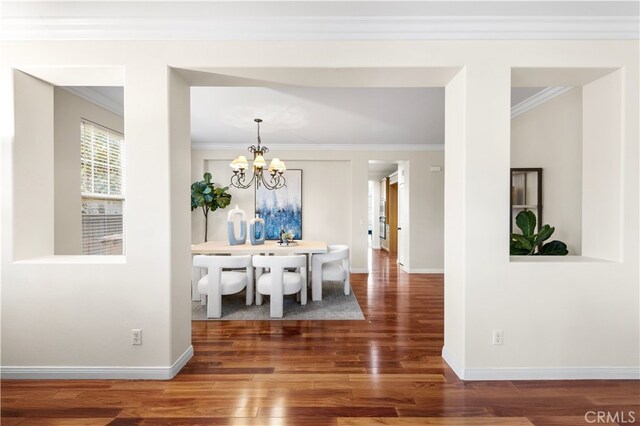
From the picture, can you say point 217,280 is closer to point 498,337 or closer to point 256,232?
point 256,232

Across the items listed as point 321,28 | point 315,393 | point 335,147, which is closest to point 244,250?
point 315,393

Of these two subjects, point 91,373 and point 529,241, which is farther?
point 529,241

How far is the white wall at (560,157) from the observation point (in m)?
3.17

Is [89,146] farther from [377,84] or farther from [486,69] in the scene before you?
[486,69]

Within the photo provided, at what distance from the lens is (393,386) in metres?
2.14

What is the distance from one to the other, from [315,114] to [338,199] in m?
2.37

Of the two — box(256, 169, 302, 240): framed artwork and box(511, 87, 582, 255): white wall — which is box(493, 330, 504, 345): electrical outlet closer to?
box(511, 87, 582, 255): white wall

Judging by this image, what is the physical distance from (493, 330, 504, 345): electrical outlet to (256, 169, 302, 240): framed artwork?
431 centimetres

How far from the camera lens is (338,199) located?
244 inches

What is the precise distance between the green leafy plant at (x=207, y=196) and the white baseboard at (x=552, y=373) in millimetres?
4612

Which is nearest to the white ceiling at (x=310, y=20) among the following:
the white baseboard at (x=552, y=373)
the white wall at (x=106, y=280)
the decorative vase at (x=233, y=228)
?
the white wall at (x=106, y=280)

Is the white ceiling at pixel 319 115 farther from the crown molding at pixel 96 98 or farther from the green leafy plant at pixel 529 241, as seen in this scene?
the green leafy plant at pixel 529 241

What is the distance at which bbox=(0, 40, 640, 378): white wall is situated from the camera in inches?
87.0

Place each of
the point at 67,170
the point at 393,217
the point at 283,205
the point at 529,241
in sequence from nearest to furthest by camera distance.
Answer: the point at 529,241 → the point at 67,170 → the point at 283,205 → the point at 393,217
